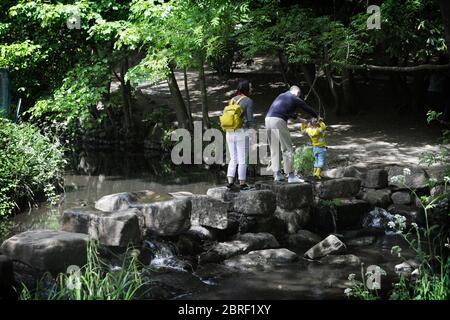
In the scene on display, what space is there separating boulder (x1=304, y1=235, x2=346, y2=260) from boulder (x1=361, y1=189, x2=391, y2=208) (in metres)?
2.54

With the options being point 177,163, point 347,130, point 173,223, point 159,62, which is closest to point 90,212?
point 173,223

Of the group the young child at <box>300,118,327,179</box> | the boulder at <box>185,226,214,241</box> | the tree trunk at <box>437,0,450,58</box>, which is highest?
the tree trunk at <box>437,0,450,58</box>

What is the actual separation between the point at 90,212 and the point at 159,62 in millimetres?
5938

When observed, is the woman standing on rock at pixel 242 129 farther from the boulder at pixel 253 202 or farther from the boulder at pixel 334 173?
the boulder at pixel 334 173

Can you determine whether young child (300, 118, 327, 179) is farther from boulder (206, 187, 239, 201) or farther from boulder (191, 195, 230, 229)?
boulder (191, 195, 230, 229)

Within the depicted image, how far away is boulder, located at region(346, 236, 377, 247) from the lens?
959 cm

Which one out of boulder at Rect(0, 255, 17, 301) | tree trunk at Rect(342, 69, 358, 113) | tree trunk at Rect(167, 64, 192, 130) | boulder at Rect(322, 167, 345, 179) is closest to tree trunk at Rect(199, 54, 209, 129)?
tree trunk at Rect(167, 64, 192, 130)

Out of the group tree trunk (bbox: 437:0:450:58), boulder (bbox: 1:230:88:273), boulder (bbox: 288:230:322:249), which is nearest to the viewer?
tree trunk (bbox: 437:0:450:58)

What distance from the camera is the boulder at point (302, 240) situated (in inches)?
373

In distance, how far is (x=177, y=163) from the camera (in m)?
17.0

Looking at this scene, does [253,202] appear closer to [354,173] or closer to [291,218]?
[291,218]

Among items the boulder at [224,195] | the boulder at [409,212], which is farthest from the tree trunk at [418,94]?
the boulder at [224,195]

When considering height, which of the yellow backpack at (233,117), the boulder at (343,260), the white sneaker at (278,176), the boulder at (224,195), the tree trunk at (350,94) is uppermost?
the tree trunk at (350,94)

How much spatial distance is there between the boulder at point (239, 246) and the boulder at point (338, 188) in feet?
6.24
